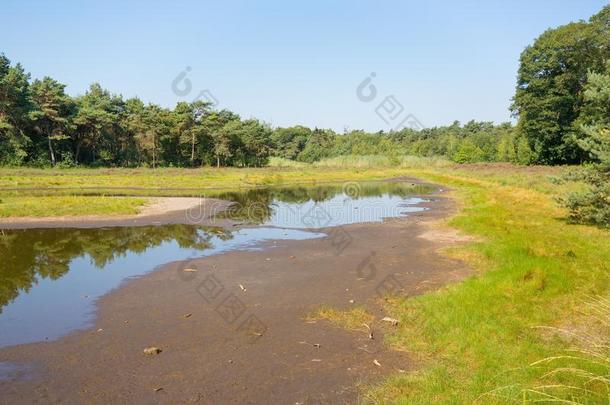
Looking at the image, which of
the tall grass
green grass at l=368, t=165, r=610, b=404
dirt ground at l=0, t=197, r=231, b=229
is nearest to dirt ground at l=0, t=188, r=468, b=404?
green grass at l=368, t=165, r=610, b=404

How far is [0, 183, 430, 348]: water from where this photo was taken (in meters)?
10.4

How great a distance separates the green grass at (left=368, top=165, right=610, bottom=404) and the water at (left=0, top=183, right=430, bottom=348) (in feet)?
24.0

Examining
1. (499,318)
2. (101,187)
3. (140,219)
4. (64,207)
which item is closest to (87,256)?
(140,219)

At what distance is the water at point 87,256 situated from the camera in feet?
34.1

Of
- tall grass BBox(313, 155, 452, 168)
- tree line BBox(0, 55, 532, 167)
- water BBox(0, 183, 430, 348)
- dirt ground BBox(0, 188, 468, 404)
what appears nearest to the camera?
dirt ground BBox(0, 188, 468, 404)

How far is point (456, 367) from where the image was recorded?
23.0 feet

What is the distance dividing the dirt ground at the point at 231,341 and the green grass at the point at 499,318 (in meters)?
0.66

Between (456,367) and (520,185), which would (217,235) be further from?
(520,185)

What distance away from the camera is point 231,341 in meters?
8.66

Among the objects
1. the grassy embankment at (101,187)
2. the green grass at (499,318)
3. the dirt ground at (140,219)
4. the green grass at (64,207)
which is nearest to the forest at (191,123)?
the grassy embankment at (101,187)

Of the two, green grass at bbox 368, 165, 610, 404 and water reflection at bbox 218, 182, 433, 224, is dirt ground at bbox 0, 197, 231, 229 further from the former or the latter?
green grass at bbox 368, 165, 610, 404

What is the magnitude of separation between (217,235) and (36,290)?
9228 millimetres

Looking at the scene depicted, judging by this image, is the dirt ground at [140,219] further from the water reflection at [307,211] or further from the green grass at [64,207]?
the water reflection at [307,211]

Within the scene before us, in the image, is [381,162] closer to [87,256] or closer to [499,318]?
[87,256]
